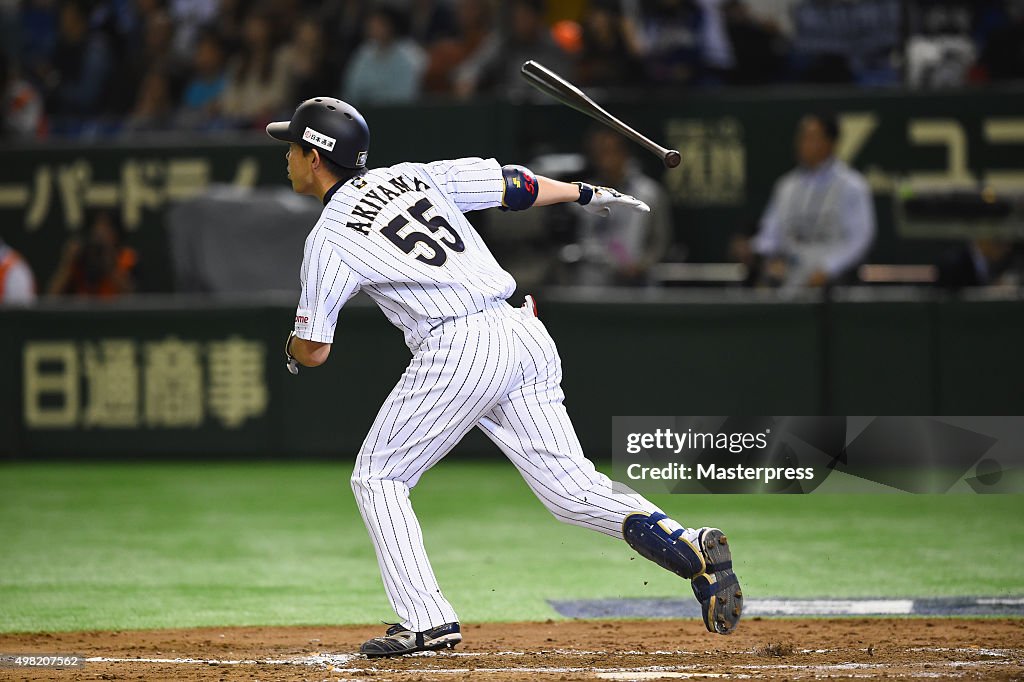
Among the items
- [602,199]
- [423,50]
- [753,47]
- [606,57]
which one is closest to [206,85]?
[423,50]

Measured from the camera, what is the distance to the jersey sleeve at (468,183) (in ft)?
17.7

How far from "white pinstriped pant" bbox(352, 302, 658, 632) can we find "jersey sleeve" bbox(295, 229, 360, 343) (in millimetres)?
331

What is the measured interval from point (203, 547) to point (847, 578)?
3.43 meters

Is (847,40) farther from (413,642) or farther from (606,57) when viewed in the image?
(413,642)

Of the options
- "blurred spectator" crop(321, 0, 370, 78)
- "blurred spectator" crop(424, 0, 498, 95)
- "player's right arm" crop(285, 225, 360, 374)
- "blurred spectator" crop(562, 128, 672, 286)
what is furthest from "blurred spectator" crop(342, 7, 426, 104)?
"player's right arm" crop(285, 225, 360, 374)

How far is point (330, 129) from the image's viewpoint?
526 centimetres

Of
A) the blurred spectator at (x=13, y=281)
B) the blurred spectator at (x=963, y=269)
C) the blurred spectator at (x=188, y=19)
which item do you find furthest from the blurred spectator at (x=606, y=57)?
the blurred spectator at (x=13, y=281)

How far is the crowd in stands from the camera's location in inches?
462

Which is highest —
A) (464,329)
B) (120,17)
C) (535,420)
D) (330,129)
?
(120,17)

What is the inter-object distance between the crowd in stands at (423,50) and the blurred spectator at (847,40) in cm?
1

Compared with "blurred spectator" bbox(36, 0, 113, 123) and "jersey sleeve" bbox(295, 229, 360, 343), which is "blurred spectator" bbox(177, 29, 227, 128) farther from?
"jersey sleeve" bbox(295, 229, 360, 343)

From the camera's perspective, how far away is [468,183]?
5.43m

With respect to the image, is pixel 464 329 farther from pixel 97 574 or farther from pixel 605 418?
pixel 605 418

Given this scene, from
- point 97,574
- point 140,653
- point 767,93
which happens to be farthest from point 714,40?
point 140,653
